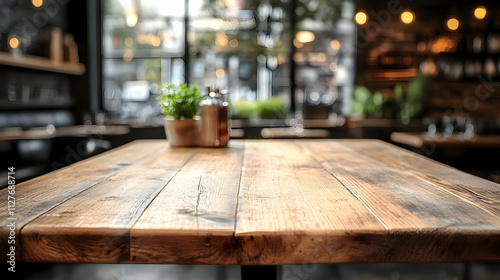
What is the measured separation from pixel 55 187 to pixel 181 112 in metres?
1.04

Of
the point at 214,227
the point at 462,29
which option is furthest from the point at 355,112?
the point at 214,227

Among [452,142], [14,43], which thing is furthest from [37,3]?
[452,142]

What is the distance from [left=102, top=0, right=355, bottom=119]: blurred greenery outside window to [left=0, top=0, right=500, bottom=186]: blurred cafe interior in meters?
0.02

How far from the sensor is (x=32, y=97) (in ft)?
18.3

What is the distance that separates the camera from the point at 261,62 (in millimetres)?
7383

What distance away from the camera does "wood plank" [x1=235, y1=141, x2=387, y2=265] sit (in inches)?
31.6

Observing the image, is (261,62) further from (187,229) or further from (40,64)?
(187,229)

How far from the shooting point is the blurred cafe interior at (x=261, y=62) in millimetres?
5723

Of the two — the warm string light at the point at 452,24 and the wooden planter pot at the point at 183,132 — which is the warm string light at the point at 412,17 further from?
the wooden planter pot at the point at 183,132

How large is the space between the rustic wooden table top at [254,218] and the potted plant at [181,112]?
80 cm

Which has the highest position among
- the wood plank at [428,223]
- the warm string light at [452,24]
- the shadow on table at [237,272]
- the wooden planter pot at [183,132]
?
the warm string light at [452,24]

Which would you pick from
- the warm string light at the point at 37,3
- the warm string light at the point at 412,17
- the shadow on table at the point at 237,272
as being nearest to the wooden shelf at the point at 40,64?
the warm string light at the point at 37,3

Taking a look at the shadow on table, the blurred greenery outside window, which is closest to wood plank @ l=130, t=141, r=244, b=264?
the shadow on table

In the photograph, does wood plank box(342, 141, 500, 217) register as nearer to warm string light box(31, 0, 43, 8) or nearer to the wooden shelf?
the wooden shelf
